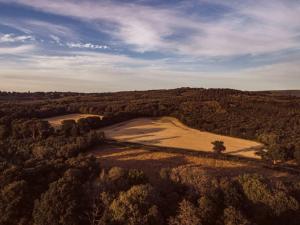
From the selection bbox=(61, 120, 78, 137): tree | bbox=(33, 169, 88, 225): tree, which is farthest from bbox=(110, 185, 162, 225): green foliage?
bbox=(61, 120, 78, 137): tree

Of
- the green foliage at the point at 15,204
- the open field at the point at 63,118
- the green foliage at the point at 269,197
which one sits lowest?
the green foliage at the point at 15,204

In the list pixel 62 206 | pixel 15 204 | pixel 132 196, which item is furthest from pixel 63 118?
pixel 132 196

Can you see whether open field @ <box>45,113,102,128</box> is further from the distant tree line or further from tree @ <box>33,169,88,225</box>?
tree @ <box>33,169,88,225</box>

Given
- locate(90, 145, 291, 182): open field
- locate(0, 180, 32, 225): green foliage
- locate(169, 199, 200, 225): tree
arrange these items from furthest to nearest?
locate(90, 145, 291, 182): open field
locate(0, 180, 32, 225): green foliage
locate(169, 199, 200, 225): tree

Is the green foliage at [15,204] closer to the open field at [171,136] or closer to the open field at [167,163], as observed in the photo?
the open field at [167,163]

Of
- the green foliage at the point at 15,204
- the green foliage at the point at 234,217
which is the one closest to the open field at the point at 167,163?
the green foliage at the point at 234,217
